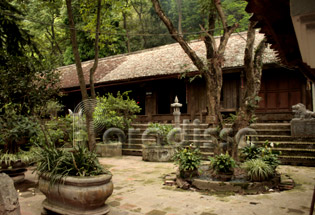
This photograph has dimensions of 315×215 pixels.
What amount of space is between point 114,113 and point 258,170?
7.95 meters

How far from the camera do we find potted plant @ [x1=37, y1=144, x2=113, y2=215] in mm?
4062

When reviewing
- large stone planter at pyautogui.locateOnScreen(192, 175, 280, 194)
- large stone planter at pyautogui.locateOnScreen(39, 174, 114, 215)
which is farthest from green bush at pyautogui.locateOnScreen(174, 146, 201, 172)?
large stone planter at pyautogui.locateOnScreen(39, 174, 114, 215)

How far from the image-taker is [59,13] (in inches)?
989

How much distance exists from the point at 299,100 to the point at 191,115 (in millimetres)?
5002

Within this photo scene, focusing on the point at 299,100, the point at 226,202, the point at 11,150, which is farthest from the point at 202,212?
the point at 299,100

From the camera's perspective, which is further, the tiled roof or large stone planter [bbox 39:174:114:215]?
the tiled roof

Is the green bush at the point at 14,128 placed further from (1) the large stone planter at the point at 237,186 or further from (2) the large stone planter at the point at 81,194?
(1) the large stone planter at the point at 237,186

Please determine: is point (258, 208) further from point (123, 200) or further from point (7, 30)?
point (7, 30)

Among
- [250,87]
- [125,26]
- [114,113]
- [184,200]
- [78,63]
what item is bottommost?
[184,200]

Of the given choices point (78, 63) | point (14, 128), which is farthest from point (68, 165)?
point (78, 63)

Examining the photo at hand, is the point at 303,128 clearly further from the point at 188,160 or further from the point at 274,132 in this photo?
the point at 188,160

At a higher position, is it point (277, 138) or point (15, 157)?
point (277, 138)

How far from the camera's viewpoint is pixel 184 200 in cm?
533

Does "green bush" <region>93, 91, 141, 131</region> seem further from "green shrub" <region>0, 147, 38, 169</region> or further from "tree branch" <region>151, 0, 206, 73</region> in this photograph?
"tree branch" <region>151, 0, 206, 73</region>
